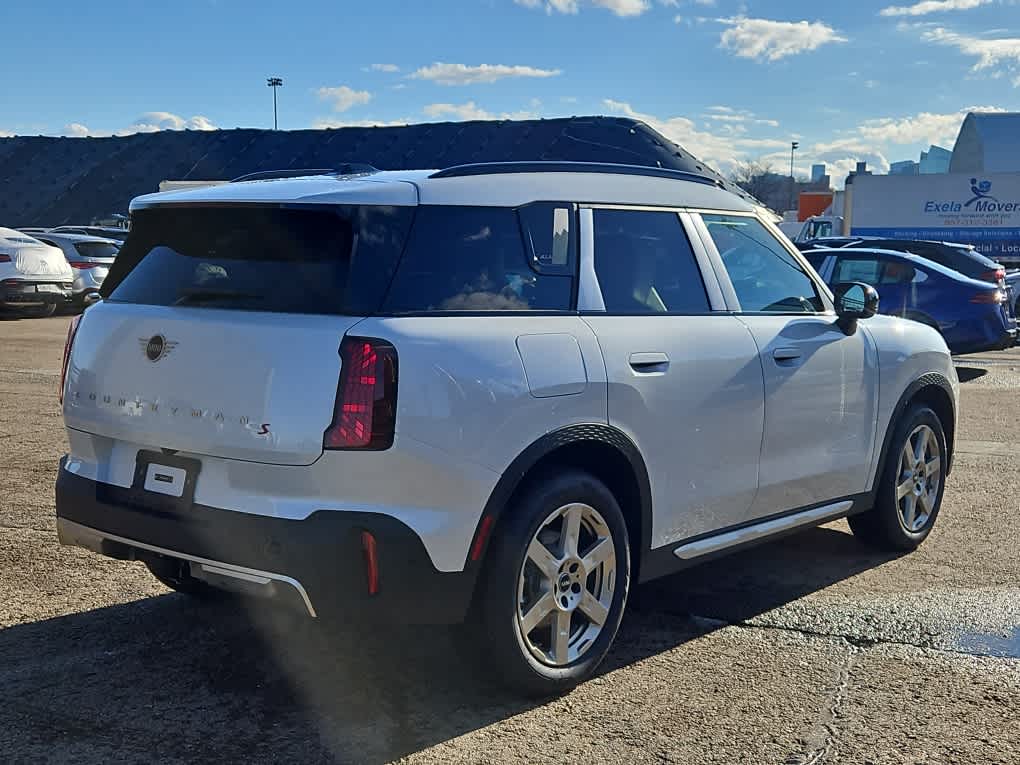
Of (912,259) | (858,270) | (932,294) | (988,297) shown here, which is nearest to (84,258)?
(858,270)

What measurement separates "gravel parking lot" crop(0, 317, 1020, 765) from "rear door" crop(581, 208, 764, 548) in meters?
0.58

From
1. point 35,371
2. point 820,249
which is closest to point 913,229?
point 820,249

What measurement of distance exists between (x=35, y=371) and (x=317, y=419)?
10.1 meters

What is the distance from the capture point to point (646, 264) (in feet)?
14.6

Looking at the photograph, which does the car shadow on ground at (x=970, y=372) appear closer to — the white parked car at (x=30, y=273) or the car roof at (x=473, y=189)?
the car roof at (x=473, y=189)

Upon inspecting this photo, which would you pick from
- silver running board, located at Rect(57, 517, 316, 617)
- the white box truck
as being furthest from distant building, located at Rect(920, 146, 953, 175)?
silver running board, located at Rect(57, 517, 316, 617)

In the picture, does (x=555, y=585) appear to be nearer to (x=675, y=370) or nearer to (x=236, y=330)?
(x=675, y=370)

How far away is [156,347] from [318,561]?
3.24ft

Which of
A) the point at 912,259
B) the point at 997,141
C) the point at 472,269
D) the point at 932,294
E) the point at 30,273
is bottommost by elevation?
the point at 30,273

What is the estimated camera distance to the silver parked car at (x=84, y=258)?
845 inches

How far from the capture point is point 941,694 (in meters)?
3.99

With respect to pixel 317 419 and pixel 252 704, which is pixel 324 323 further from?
pixel 252 704

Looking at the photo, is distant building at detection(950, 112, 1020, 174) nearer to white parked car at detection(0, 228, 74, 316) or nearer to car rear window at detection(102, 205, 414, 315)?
white parked car at detection(0, 228, 74, 316)

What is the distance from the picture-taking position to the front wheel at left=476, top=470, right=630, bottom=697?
3.70 metres
